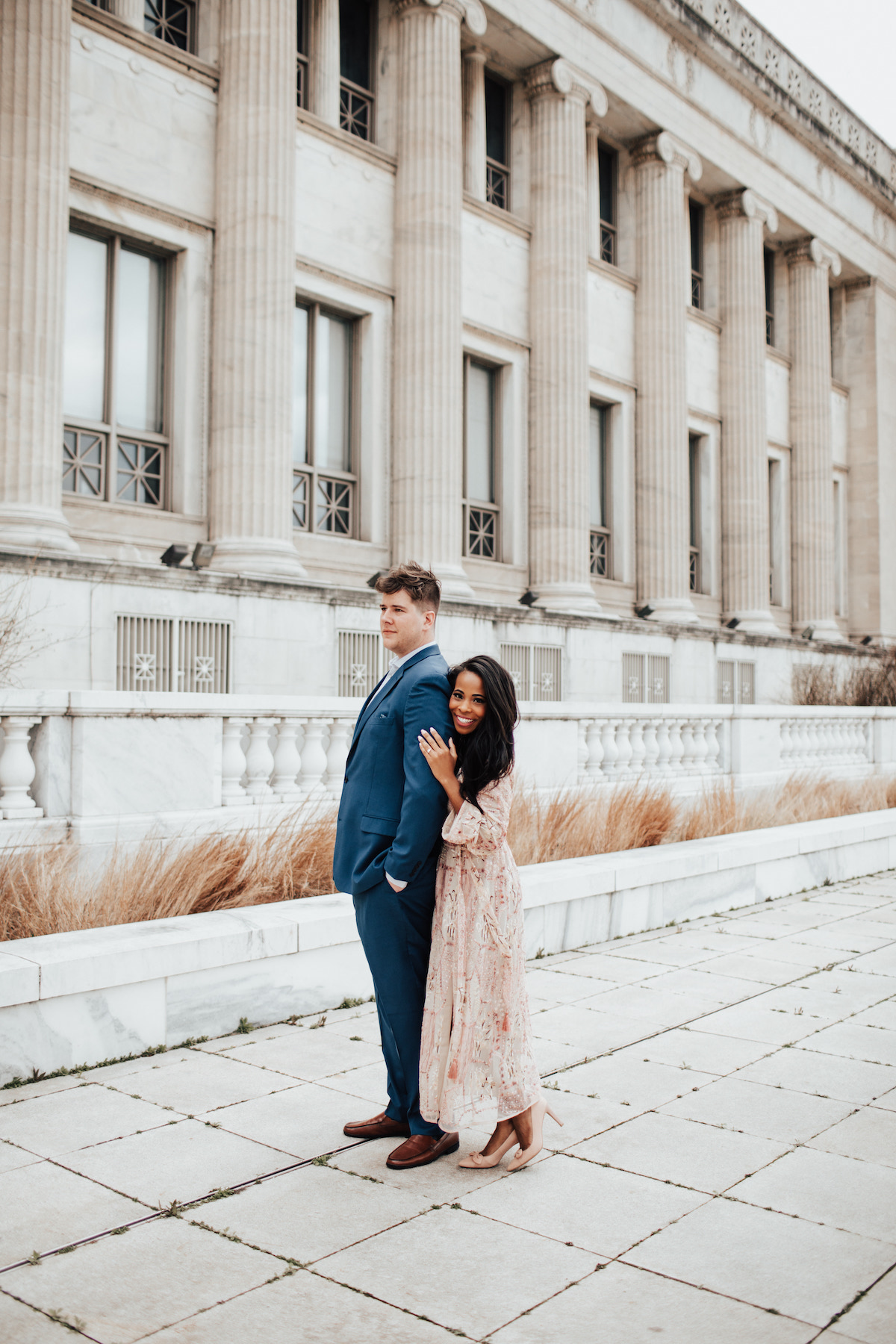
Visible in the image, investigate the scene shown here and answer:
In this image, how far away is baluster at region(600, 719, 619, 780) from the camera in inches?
452

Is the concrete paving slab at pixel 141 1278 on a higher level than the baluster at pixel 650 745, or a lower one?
lower

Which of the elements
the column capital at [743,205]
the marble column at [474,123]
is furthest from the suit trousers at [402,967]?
the column capital at [743,205]

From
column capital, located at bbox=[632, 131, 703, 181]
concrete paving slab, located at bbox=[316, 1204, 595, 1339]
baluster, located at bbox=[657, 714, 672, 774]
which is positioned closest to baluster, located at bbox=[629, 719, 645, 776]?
baluster, located at bbox=[657, 714, 672, 774]

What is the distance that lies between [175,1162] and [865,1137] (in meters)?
2.47

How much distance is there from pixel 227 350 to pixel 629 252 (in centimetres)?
1191

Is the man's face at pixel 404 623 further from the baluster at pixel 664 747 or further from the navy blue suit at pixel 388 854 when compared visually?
the baluster at pixel 664 747

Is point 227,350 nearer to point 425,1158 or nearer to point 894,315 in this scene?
point 425,1158

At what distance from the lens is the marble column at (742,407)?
27.0 m

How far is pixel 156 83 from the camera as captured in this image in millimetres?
15789

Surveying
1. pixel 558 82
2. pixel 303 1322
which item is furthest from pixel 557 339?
pixel 303 1322

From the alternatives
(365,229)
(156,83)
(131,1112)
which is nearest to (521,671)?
(365,229)

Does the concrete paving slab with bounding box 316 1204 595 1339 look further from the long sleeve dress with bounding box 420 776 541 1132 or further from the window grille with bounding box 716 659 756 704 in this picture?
the window grille with bounding box 716 659 756 704

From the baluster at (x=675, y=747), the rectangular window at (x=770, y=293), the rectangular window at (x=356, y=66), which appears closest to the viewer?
the baluster at (x=675, y=747)

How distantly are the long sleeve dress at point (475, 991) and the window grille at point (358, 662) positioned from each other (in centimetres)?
1233
